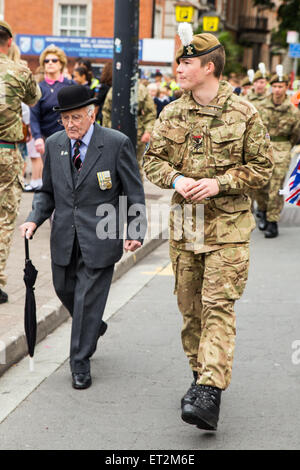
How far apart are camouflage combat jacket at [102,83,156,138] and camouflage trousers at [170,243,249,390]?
20.8 feet

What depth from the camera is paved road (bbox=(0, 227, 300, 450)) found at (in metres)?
4.20

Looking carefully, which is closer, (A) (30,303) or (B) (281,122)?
(A) (30,303)

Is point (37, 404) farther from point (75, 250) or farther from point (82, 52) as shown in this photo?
point (82, 52)

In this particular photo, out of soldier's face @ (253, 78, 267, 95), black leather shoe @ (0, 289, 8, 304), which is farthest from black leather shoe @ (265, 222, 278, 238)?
black leather shoe @ (0, 289, 8, 304)

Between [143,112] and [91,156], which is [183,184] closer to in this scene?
[91,156]

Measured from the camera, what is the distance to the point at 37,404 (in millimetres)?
4680

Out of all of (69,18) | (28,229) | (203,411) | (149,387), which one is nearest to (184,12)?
(28,229)

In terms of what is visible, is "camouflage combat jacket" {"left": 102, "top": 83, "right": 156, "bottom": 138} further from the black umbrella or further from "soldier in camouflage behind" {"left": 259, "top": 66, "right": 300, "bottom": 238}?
the black umbrella

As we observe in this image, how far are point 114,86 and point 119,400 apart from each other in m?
5.17

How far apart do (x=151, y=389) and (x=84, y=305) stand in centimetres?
64

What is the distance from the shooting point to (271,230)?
10.7 meters

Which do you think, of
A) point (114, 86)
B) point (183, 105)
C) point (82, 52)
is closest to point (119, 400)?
point (183, 105)

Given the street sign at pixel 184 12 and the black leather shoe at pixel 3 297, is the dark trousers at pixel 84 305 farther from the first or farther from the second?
the street sign at pixel 184 12

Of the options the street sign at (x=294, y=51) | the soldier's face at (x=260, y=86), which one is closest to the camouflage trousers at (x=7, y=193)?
the soldier's face at (x=260, y=86)
